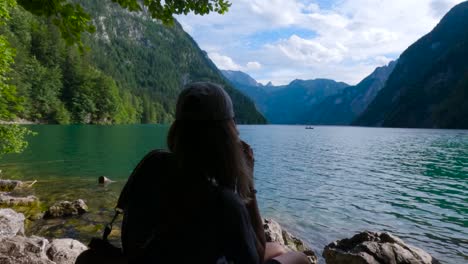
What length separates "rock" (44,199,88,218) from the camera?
14.5m

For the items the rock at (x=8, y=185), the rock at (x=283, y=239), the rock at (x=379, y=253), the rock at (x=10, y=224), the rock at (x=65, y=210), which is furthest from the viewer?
the rock at (x=8, y=185)

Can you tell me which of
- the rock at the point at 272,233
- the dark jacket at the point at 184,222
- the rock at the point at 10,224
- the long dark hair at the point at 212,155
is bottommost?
the rock at the point at 272,233

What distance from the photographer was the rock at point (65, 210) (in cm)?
1452

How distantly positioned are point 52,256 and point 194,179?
22.3 feet

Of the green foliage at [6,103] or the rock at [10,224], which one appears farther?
the green foliage at [6,103]

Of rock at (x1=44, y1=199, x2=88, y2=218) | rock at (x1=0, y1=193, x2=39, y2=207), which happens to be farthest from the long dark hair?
rock at (x1=0, y1=193, x2=39, y2=207)

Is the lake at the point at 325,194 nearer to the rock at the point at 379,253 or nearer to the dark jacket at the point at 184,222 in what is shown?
the rock at the point at 379,253

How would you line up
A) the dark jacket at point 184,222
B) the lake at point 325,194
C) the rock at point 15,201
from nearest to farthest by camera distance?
the dark jacket at point 184,222
the lake at point 325,194
the rock at point 15,201

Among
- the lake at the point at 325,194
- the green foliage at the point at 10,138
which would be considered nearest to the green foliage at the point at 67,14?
the lake at the point at 325,194

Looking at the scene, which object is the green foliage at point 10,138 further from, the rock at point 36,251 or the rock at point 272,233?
the rock at point 272,233

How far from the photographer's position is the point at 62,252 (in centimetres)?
782

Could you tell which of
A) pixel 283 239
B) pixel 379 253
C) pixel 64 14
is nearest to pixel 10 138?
pixel 283 239

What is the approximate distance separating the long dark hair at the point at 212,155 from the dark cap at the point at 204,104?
0.05 m

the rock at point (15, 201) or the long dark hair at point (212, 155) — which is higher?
the long dark hair at point (212, 155)
